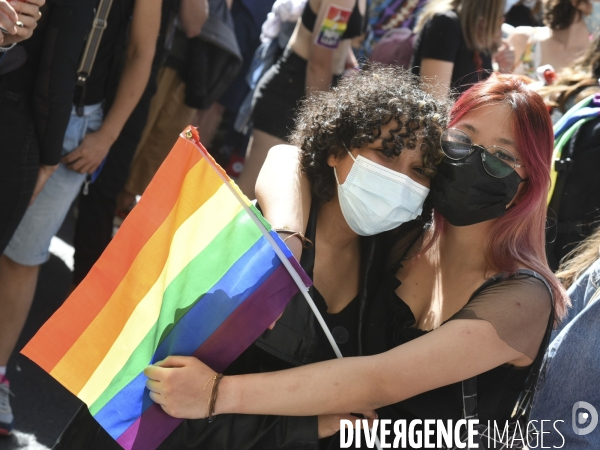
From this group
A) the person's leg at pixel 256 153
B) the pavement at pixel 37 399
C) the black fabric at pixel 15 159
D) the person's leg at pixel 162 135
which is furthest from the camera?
the person's leg at pixel 162 135

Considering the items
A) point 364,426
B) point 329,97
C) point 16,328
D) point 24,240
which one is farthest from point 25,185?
point 364,426

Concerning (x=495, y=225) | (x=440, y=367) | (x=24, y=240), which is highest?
(x=495, y=225)

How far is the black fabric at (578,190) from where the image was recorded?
3.32m

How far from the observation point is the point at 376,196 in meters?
2.23

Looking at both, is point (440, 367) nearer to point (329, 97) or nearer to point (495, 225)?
point (495, 225)

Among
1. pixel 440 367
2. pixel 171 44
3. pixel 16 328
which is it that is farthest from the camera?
pixel 171 44

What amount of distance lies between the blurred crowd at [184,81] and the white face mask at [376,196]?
45cm

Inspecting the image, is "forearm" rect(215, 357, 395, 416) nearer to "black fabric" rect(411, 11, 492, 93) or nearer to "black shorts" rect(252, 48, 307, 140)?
"black fabric" rect(411, 11, 492, 93)

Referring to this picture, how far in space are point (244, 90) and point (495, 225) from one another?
11.7ft

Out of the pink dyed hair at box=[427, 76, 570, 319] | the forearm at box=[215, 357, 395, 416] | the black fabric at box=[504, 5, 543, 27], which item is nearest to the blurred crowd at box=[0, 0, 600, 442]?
the pink dyed hair at box=[427, 76, 570, 319]

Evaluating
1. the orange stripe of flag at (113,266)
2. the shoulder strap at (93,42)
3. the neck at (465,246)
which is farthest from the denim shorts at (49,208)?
the neck at (465,246)

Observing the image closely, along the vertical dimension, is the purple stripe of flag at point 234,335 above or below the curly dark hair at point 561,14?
below

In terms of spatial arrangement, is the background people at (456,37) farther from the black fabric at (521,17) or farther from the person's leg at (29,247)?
the black fabric at (521,17)

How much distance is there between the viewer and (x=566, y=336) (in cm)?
235
